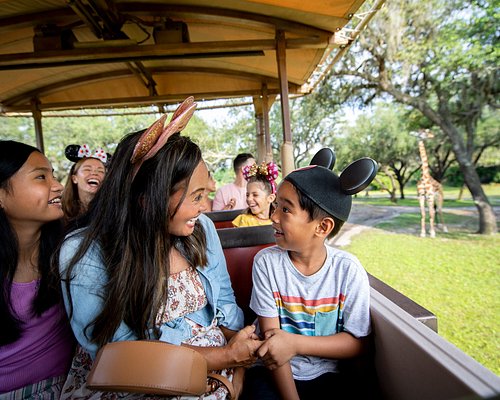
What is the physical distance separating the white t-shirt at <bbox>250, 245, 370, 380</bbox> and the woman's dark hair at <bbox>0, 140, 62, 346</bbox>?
2.47 ft

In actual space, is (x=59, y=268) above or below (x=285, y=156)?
below

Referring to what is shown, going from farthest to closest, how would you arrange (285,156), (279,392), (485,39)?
(485,39)
(285,156)
(279,392)

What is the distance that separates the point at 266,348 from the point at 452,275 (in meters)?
5.23

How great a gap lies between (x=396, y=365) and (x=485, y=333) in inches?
121

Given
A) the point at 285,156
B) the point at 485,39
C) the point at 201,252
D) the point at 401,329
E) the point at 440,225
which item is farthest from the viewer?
the point at 440,225

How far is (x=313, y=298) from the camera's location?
3.86 ft

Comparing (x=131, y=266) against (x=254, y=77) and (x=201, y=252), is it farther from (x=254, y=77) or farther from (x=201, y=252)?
(x=254, y=77)

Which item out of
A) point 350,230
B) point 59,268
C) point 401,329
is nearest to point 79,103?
point 59,268

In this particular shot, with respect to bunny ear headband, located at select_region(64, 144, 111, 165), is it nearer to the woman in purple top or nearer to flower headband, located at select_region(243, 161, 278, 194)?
flower headband, located at select_region(243, 161, 278, 194)

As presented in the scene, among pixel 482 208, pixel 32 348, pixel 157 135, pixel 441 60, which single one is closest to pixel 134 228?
pixel 157 135

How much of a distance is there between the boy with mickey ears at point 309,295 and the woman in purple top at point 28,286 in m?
0.73

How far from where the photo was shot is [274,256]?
1.25 meters

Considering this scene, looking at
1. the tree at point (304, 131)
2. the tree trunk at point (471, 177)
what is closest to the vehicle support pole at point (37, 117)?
the tree trunk at point (471, 177)

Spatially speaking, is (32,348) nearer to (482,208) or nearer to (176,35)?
(176,35)
